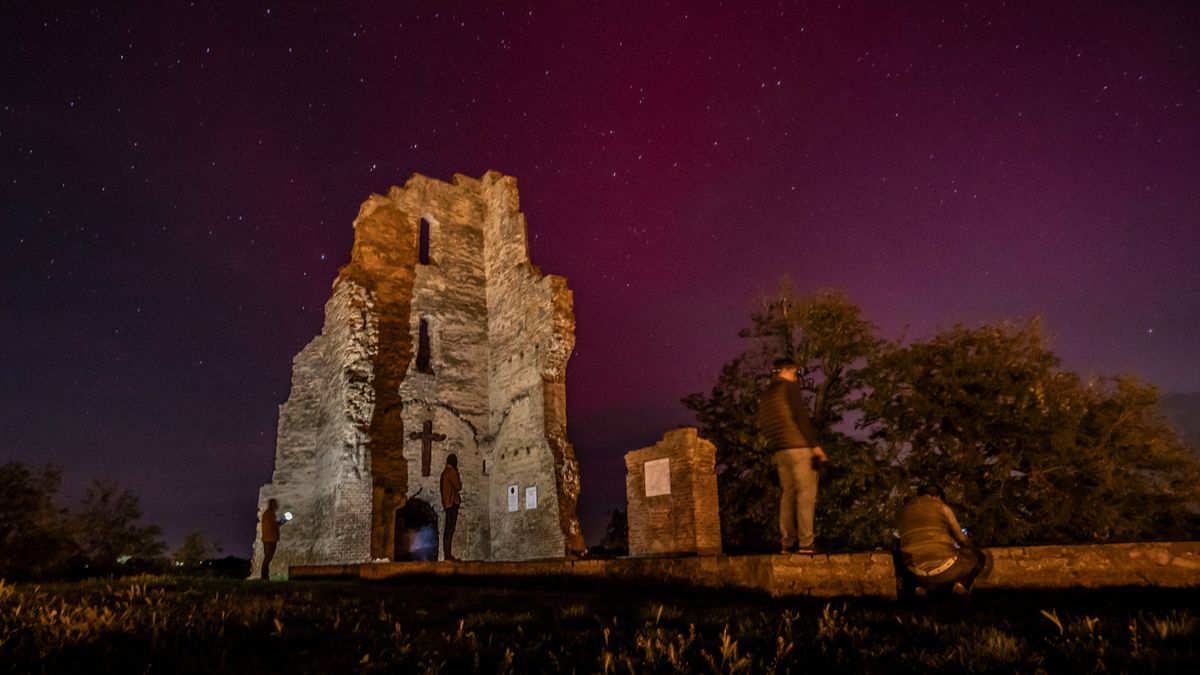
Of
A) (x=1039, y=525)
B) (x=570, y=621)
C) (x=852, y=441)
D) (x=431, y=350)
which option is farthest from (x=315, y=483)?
(x=1039, y=525)

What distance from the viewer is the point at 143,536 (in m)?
35.6

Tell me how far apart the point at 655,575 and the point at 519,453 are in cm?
1340

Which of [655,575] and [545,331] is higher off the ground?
[545,331]

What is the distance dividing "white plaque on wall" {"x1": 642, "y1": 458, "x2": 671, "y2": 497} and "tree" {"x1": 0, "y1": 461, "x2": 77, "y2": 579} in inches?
888

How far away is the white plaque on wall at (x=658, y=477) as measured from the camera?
1067 cm

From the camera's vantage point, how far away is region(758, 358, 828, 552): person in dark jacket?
5.83 meters

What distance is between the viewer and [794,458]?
233 inches

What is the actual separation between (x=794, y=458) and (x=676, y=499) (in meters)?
4.88

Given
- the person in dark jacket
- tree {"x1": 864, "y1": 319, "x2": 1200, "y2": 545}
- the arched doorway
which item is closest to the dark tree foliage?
the arched doorway

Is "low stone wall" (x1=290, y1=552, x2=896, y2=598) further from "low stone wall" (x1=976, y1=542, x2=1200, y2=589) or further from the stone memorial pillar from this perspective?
the stone memorial pillar

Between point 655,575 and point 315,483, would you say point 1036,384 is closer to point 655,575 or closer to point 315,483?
point 655,575

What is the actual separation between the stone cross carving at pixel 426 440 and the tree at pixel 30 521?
13.2 metres

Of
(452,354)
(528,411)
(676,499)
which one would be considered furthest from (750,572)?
(452,354)

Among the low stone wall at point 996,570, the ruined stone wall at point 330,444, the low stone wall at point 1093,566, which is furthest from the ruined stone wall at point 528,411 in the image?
the low stone wall at point 1093,566
